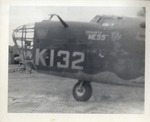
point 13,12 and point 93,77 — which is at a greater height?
point 13,12

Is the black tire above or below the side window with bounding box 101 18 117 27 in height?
below

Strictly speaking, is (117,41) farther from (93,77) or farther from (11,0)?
(11,0)


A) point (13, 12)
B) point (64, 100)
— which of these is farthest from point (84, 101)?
point (13, 12)

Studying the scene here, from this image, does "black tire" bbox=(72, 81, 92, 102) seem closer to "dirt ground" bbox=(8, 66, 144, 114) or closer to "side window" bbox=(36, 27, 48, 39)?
"dirt ground" bbox=(8, 66, 144, 114)

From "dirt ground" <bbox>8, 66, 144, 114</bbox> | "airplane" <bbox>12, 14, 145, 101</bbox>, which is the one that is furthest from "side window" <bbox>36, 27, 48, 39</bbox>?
"dirt ground" <bbox>8, 66, 144, 114</bbox>

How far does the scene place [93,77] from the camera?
102cm

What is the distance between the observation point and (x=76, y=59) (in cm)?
102

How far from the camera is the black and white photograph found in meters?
1.00

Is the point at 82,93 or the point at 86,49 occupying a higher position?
the point at 86,49

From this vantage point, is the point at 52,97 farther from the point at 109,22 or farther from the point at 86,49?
the point at 109,22

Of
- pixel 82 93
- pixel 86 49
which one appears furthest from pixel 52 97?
pixel 86 49

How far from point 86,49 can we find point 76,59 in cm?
6

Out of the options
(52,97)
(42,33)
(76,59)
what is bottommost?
(52,97)
